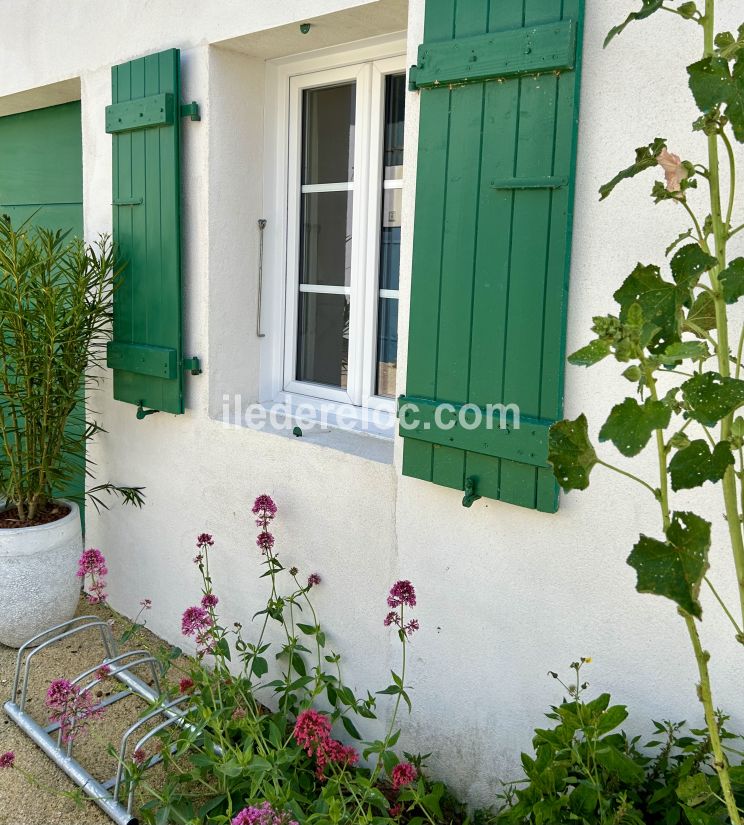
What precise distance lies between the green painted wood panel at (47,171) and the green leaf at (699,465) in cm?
334

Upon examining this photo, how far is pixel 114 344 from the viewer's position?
3.66m

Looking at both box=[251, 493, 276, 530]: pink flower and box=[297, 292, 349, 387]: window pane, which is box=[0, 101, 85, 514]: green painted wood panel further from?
box=[251, 493, 276, 530]: pink flower

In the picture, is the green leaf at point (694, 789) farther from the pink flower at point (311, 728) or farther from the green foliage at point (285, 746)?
the pink flower at point (311, 728)

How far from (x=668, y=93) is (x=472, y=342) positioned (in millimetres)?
801

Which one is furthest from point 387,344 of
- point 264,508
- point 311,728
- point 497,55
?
point 311,728

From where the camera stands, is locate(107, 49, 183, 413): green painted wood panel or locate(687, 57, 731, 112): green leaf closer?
locate(687, 57, 731, 112): green leaf

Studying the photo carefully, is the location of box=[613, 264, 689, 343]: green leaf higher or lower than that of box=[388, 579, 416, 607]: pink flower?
higher

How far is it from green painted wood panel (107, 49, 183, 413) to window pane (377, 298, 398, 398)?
81 centimetres

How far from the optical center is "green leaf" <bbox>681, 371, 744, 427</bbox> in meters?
1.34

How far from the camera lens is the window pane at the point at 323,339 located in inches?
131

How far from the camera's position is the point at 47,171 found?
4715 mm

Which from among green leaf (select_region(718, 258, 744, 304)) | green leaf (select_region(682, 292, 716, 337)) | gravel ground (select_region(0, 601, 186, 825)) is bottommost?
gravel ground (select_region(0, 601, 186, 825))

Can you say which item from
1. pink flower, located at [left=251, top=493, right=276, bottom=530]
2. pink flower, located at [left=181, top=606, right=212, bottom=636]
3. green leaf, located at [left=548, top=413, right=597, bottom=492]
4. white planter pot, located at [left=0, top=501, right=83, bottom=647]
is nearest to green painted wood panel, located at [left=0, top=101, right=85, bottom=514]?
white planter pot, located at [left=0, top=501, right=83, bottom=647]

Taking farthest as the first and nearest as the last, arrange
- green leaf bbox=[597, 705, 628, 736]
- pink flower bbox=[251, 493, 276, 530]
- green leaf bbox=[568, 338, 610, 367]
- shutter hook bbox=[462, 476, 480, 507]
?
pink flower bbox=[251, 493, 276, 530] → shutter hook bbox=[462, 476, 480, 507] → green leaf bbox=[597, 705, 628, 736] → green leaf bbox=[568, 338, 610, 367]
